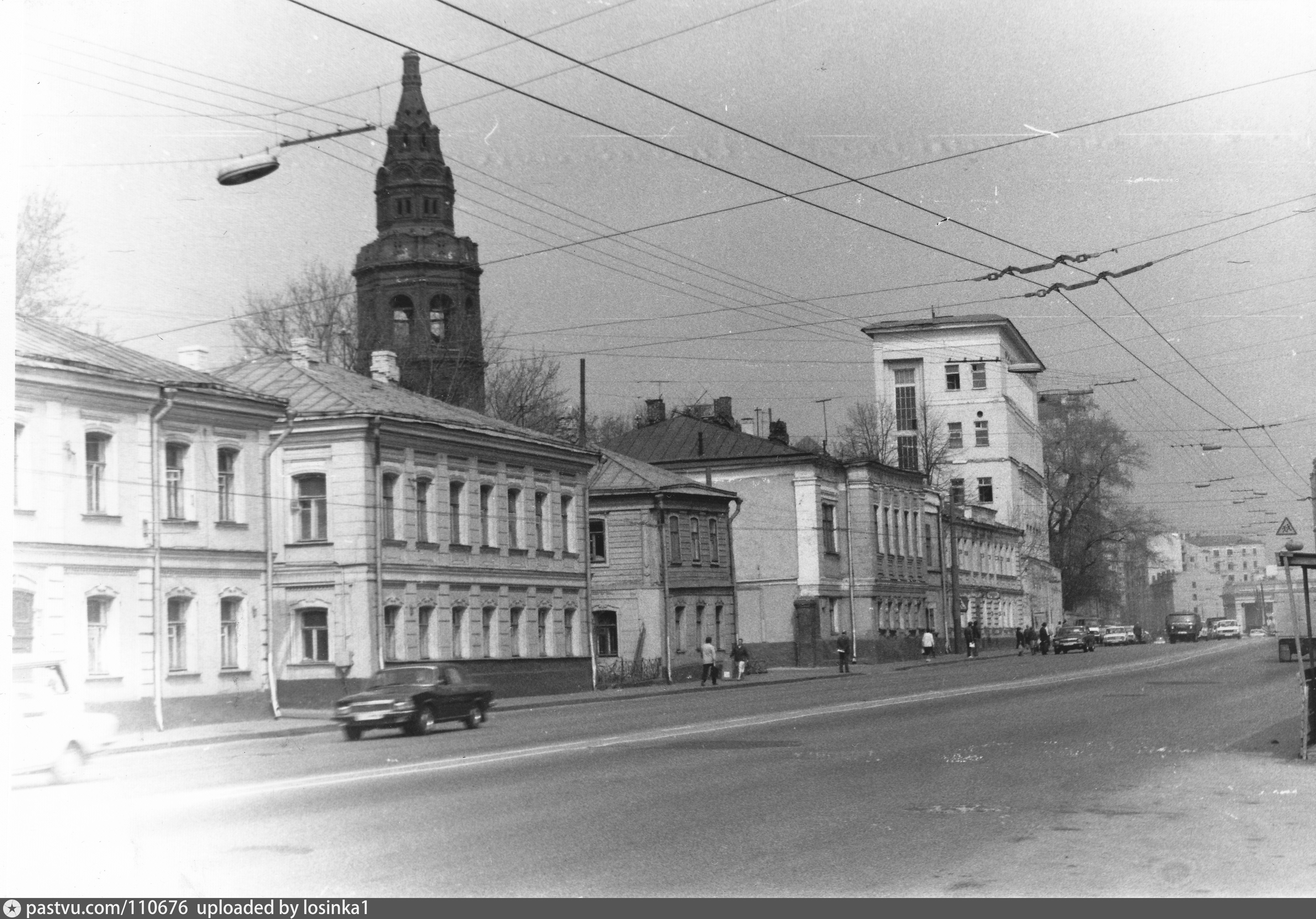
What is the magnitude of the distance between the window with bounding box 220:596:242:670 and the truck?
82.9 m

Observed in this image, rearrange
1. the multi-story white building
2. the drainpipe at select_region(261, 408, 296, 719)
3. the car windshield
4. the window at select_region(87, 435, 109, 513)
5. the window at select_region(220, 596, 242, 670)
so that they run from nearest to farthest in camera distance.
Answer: the car windshield → the window at select_region(87, 435, 109, 513) → the window at select_region(220, 596, 242, 670) → the drainpipe at select_region(261, 408, 296, 719) → the multi-story white building

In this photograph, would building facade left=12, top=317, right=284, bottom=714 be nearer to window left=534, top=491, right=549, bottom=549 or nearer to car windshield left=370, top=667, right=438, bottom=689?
car windshield left=370, top=667, right=438, bottom=689

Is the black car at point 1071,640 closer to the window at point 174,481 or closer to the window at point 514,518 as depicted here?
the window at point 514,518

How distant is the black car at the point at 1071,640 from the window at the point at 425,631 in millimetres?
44419

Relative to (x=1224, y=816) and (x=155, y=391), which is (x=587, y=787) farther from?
(x=155, y=391)

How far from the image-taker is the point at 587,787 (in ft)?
49.9

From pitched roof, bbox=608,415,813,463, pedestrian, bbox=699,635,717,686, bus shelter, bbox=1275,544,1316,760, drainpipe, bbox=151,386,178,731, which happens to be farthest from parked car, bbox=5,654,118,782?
pitched roof, bbox=608,415,813,463

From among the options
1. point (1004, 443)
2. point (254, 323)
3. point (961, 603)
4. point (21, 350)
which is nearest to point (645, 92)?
point (21, 350)

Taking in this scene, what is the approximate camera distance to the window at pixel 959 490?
314ft

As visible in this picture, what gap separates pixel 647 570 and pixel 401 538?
16.0 metres

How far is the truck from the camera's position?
106688 mm

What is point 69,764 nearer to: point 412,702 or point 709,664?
point 412,702

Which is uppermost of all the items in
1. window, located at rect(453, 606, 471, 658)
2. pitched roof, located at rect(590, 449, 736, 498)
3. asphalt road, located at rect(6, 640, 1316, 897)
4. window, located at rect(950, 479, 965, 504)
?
window, located at rect(950, 479, 965, 504)

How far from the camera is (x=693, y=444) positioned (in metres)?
68.4
